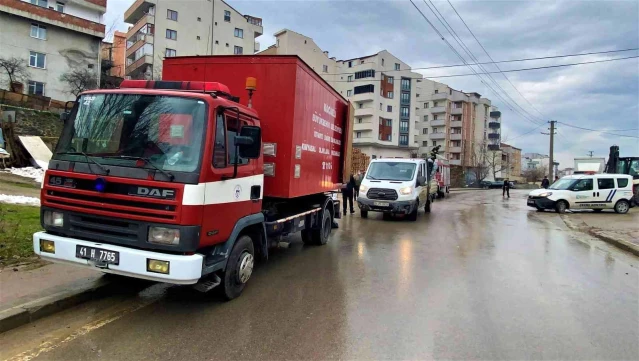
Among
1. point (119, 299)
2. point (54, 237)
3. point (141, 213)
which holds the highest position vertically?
point (141, 213)

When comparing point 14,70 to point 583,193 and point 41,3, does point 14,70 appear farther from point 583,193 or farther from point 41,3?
point 583,193

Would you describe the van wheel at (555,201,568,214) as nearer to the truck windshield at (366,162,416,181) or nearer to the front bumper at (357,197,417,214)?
the truck windshield at (366,162,416,181)

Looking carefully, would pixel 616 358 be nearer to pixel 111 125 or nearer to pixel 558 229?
pixel 111 125

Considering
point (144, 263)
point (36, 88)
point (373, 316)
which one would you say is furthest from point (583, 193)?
point (36, 88)

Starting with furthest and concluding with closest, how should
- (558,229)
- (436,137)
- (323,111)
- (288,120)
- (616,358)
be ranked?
(436,137)
(558,229)
(323,111)
(288,120)
(616,358)

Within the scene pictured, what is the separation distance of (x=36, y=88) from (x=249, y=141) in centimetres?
3929

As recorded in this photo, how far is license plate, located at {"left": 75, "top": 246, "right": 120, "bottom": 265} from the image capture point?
409 cm

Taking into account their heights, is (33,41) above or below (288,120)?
above

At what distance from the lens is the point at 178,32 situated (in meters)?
48.9

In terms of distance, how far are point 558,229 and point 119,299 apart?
13388 millimetres

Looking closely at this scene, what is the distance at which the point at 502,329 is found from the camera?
14.4ft

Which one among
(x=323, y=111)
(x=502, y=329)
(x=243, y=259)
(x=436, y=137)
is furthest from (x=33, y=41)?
(x=436, y=137)

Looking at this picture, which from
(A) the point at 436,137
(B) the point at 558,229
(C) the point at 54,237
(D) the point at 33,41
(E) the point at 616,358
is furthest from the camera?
(A) the point at 436,137

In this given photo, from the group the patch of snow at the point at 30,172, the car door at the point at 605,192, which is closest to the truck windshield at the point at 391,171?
the car door at the point at 605,192
